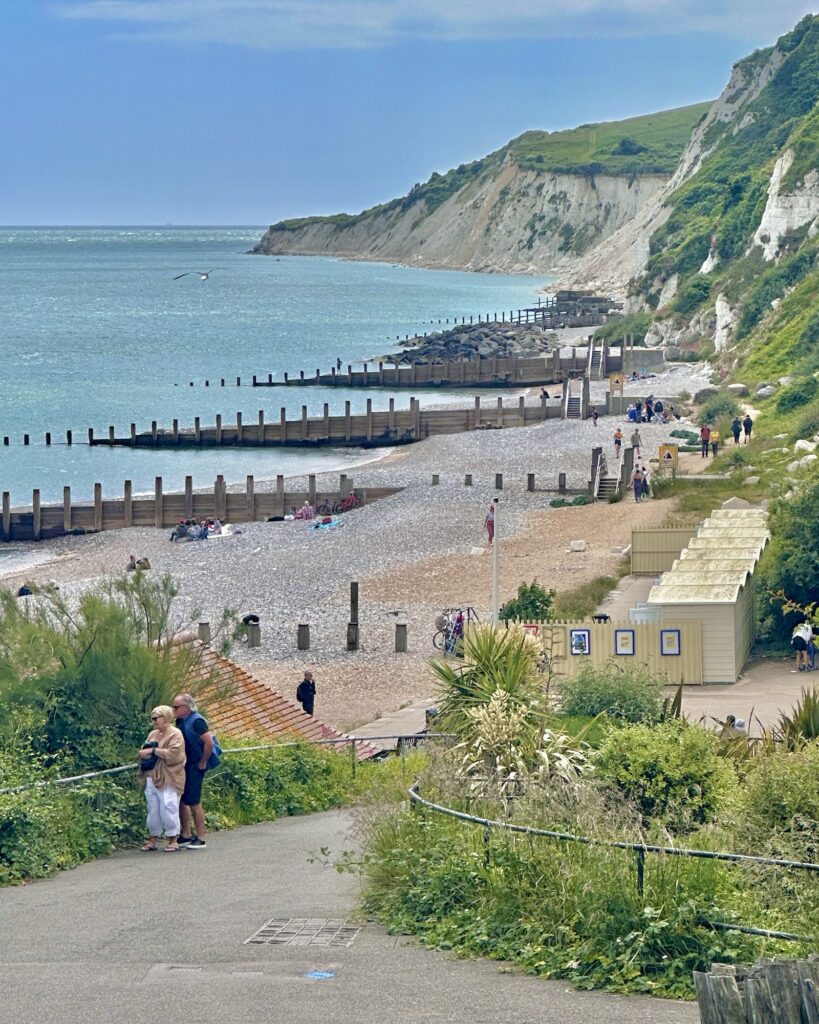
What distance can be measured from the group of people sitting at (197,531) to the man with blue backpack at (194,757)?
111ft

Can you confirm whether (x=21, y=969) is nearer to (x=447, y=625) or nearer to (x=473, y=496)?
(x=447, y=625)

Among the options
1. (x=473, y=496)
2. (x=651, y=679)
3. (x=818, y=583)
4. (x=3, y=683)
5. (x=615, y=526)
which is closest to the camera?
(x=3, y=683)

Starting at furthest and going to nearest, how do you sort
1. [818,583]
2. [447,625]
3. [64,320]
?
[64,320] → [447,625] → [818,583]

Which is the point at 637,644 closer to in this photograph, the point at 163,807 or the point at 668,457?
the point at 163,807

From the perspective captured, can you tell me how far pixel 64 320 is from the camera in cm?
17012

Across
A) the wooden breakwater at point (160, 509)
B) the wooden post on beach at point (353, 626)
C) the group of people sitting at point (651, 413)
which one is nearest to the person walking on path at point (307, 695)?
the wooden post on beach at point (353, 626)

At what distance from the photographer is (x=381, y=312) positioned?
559 feet

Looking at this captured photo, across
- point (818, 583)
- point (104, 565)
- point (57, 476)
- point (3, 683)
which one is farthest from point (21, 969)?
point (57, 476)

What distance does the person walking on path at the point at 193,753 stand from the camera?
44.0ft

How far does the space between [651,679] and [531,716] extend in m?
6.99

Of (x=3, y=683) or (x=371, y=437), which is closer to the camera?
(x=3, y=683)

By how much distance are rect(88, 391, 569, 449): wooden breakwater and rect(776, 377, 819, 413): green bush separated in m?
13.9

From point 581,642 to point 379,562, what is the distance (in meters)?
14.7

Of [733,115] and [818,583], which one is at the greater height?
[733,115]
